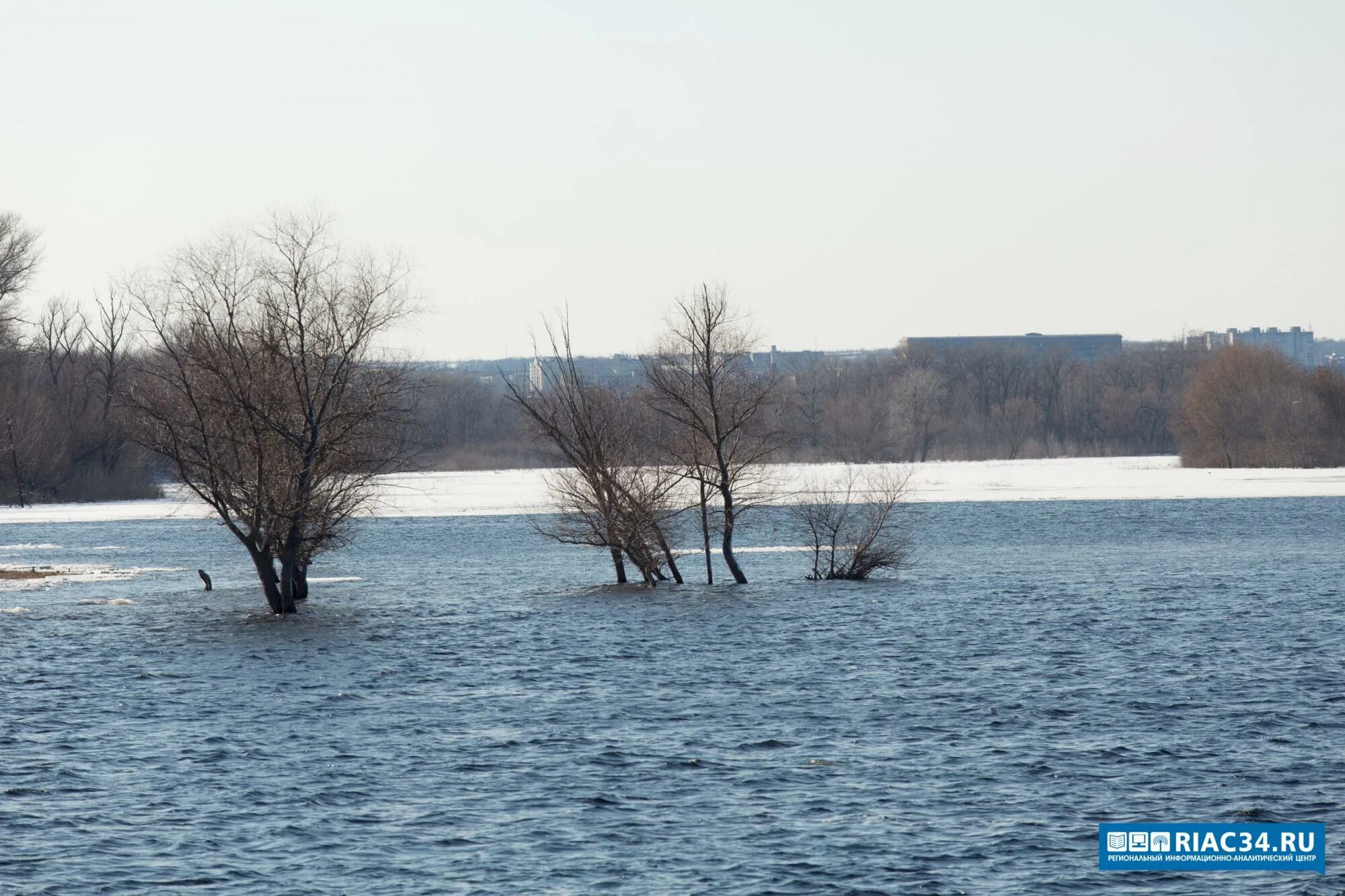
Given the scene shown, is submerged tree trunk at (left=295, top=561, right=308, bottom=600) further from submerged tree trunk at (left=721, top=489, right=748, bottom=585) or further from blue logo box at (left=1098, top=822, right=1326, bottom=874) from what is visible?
blue logo box at (left=1098, top=822, right=1326, bottom=874)

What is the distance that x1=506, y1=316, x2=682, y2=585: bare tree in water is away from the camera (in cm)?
4234

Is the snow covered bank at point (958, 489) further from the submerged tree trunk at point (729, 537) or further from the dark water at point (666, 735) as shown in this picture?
the dark water at point (666, 735)

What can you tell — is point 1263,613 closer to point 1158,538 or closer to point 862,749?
point 862,749

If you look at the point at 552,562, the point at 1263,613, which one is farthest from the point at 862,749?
the point at 552,562

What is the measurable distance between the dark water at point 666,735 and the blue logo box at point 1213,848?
27 centimetres

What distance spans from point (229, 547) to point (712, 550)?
21139mm

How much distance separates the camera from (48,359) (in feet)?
343

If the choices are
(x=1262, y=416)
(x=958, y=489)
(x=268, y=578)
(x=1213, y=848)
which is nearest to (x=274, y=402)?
(x=268, y=578)

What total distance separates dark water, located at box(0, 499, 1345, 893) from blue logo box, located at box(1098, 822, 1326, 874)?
0.27 metres

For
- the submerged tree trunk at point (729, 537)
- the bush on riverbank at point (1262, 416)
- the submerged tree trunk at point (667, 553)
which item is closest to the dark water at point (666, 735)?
the submerged tree trunk at point (729, 537)

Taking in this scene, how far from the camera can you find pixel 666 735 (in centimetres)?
2200

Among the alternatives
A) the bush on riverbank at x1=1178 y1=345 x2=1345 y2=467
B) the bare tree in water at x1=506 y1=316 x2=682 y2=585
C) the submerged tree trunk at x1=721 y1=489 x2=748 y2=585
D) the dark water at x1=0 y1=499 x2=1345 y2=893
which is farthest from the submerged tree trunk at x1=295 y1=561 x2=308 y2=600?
the bush on riverbank at x1=1178 y1=345 x2=1345 y2=467

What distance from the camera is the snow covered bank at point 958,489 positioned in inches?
3088

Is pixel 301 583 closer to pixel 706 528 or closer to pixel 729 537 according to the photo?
pixel 706 528
